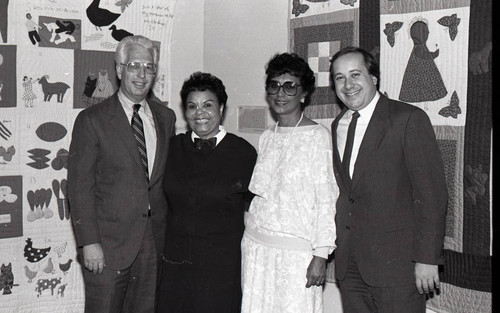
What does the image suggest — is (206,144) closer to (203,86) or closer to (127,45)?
(203,86)

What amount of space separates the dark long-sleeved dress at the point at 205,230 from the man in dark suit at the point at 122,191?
92 mm

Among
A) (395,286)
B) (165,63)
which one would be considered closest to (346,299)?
(395,286)

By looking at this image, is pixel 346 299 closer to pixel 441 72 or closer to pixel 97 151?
pixel 441 72

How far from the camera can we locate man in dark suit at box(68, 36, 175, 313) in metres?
2.43

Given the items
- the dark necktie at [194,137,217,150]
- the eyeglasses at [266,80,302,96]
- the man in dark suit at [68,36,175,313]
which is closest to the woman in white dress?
the eyeglasses at [266,80,302,96]

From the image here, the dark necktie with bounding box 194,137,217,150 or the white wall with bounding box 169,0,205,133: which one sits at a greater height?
the white wall with bounding box 169,0,205,133

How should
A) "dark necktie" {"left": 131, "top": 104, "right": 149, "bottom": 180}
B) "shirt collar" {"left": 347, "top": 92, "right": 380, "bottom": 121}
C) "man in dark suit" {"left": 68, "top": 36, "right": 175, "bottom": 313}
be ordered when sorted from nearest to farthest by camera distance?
"shirt collar" {"left": 347, "top": 92, "right": 380, "bottom": 121}, "man in dark suit" {"left": 68, "top": 36, "right": 175, "bottom": 313}, "dark necktie" {"left": 131, "top": 104, "right": 149, "bottom": 180}

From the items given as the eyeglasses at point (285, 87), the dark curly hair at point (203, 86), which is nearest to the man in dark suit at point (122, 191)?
the dark curly hair at point (203, 86)

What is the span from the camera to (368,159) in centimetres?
211

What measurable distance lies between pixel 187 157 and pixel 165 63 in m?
1.57

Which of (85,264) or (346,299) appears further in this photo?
(85,264)

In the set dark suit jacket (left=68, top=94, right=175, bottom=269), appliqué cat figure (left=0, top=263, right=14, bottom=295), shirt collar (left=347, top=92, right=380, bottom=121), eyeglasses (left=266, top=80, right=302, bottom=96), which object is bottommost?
appliqué cat figure (left=0, top=263, right=14, bottom=295)

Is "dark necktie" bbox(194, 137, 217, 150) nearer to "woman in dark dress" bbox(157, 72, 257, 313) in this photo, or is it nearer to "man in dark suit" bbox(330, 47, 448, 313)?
"woman in dark dress" bbox(157, 72, 257, 313)

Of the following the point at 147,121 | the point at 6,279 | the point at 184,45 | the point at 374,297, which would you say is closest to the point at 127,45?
the point at 147,121
